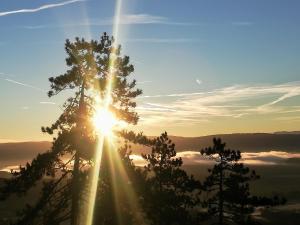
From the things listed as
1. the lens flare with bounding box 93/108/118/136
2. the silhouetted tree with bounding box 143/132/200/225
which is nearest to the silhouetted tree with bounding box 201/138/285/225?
the silhouetted tree with bounding box 143/132/200/225

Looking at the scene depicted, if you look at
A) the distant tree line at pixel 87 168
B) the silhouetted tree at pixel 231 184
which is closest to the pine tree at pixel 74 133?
the distant tree line at pixel 87 168

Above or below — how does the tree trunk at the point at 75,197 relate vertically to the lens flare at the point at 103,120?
below

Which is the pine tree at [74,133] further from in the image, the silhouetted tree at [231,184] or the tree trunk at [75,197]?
the silhouetted tree at [231,184]

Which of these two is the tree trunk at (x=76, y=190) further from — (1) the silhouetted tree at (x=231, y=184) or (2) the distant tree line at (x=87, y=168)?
(1) the silhouetted tree at (x=231, y=184)

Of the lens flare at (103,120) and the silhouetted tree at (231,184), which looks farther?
the silhouetted tree at (231,184)

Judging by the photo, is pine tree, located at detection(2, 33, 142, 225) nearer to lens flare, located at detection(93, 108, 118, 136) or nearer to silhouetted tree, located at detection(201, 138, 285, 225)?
lens flare, located at detection(93, 108, 118, 136)

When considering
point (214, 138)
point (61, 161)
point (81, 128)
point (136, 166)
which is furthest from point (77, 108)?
point (214, 138)

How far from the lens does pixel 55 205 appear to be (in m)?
28.8

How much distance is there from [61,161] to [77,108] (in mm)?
3637

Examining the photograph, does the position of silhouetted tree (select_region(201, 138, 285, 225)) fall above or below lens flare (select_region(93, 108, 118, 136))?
below

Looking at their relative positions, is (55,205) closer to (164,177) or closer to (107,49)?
(107,49)

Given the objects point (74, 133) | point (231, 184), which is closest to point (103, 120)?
point (74, 133)

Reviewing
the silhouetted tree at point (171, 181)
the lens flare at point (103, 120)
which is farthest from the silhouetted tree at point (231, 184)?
the lens flare at point (103, 120)

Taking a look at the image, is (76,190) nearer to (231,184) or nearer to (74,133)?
(74,133)
